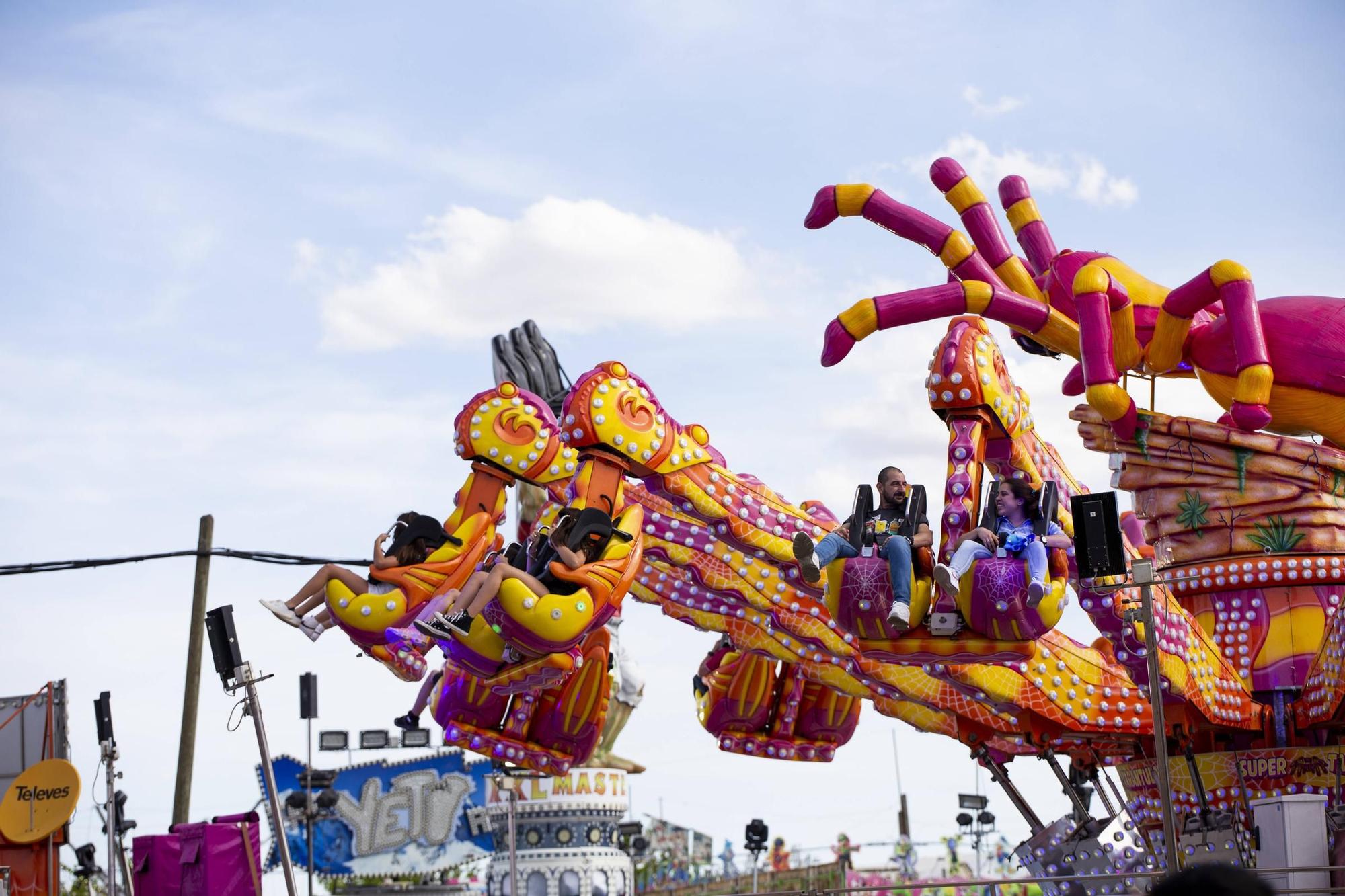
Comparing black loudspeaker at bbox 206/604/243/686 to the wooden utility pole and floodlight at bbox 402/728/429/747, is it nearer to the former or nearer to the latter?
the wooden utility pole

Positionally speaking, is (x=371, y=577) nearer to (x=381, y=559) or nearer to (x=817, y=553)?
(x=381, y=559)

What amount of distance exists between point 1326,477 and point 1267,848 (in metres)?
3.83

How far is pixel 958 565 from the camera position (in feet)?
34.0

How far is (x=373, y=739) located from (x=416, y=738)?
1.36 meters

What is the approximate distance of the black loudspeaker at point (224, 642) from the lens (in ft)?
35.4

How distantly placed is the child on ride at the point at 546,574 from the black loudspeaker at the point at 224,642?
124cm

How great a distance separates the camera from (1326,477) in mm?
13258

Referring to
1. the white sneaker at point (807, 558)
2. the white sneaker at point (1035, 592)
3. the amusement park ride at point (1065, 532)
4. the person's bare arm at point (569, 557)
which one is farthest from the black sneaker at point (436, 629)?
the white sneaker at point (1035, 592)

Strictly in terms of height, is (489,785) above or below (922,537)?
below

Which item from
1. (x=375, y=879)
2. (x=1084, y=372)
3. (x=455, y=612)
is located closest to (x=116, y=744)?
(x=455, y=612)

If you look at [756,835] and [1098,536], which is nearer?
[1098,536]

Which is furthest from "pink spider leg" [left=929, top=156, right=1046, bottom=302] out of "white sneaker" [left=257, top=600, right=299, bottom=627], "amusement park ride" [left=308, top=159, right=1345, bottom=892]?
"white sneaker" [left=257, top=600, right=299, bottom=627]

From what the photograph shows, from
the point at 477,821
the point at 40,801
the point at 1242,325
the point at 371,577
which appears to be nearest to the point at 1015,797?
the point at 1242,325

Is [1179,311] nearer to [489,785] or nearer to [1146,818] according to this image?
[1146,818]
